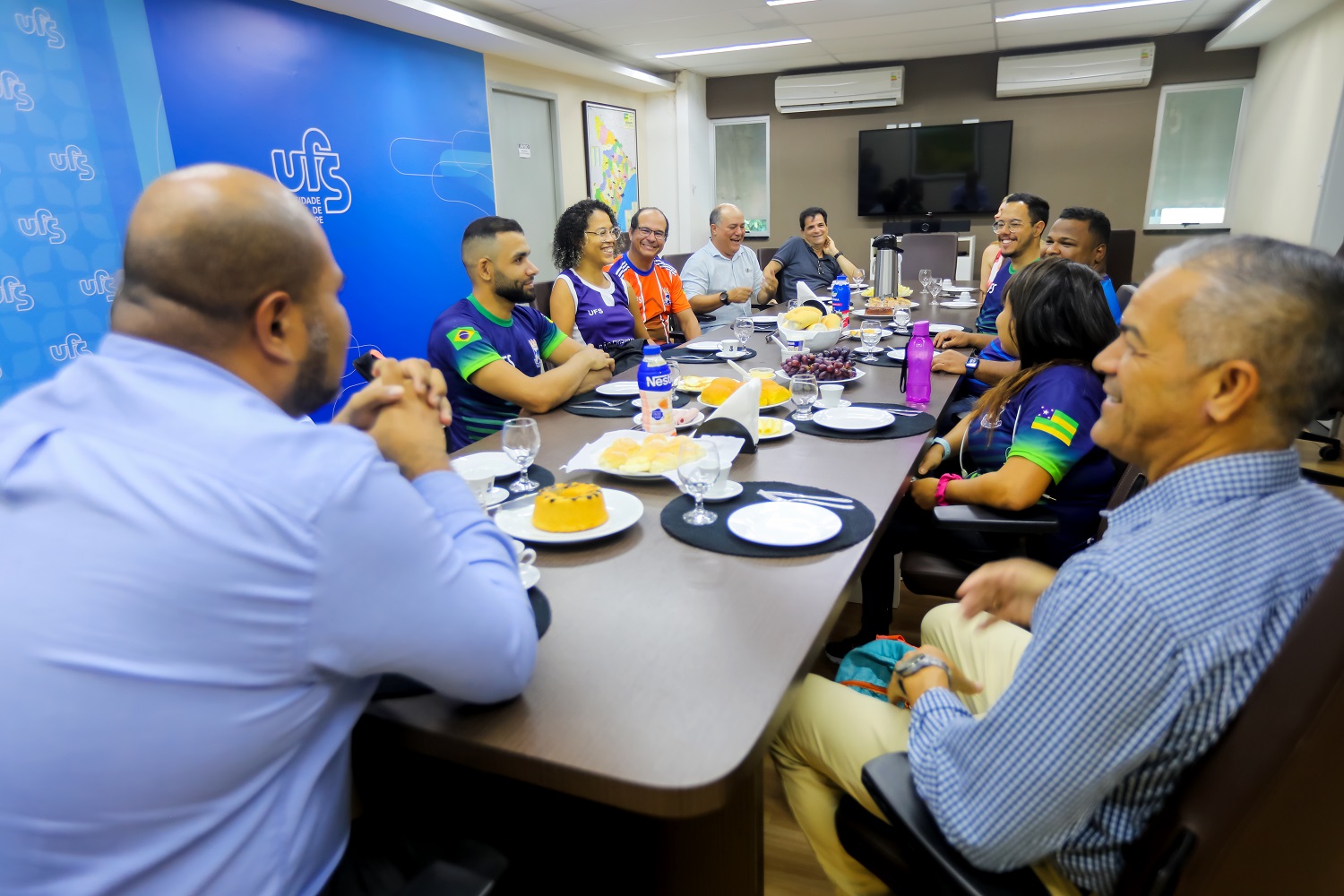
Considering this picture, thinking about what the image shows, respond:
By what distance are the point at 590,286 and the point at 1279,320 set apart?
9.52ft

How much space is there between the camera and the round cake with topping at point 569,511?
1.31 metres

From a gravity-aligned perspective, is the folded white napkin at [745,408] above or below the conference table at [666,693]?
above

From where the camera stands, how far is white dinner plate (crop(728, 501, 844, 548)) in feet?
4.19

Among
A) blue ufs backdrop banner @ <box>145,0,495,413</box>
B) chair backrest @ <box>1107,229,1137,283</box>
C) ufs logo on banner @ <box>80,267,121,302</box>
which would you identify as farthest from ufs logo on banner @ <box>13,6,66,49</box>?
chair backrest @ <box>1107,229,1137,283</box>

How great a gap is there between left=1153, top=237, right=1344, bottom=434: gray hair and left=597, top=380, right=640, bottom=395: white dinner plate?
162 cm

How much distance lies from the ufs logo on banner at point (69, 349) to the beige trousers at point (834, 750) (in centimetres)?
335

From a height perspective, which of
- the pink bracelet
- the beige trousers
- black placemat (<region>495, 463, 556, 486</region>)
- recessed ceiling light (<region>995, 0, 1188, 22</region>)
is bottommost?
the beige trousers

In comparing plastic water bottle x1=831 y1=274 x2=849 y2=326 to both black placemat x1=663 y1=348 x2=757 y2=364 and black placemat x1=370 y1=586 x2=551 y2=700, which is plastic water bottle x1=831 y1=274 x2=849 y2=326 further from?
black placemat x1=370 y1=586 x2=551 y2=700

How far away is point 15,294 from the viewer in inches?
118

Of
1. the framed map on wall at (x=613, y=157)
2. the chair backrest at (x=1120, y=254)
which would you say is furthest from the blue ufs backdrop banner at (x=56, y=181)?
the chair backrest at (x=1120, y=254)

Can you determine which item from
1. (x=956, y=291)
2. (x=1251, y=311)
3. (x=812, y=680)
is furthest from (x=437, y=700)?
(x=956, y=291)

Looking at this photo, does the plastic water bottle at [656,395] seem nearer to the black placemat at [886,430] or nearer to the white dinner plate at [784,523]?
the black placemat at [886,430]

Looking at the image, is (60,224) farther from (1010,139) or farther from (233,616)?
(1010,139)

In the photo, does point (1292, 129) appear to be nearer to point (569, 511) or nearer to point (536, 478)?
point (536, 478)
